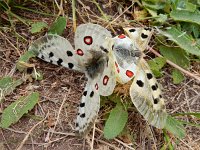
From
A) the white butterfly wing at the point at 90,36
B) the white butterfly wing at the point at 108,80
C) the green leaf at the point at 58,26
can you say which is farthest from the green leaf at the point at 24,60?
the white butterfly wing at the point at 108,80

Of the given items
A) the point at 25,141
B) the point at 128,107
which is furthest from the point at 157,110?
the point at 25,141

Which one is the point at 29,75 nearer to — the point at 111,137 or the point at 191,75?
the point at 111,137

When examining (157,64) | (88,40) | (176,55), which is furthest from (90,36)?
(176,55)

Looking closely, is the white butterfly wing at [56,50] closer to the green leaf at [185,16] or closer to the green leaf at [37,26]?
the green leaf at [37,26]

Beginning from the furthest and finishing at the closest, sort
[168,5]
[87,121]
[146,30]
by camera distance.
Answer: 1. [168,5]
2. [146,30]
3. [87,121]

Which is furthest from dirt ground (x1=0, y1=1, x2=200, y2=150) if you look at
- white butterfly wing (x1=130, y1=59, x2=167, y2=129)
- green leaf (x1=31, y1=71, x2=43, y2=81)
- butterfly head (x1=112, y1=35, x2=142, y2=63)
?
butterfly head (x1=112, y1=35, x2=142, y2=63)

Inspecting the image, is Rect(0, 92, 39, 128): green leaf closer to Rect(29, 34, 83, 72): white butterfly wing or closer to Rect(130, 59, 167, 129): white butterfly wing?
Rect(29, 34, 83, 72): white butterfly wing

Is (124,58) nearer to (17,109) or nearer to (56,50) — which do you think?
(56,50)
